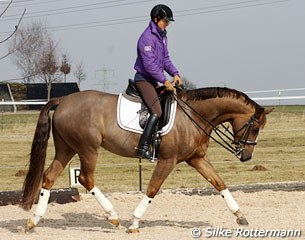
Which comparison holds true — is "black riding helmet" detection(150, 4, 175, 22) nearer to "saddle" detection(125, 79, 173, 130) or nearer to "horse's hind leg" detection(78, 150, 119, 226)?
"saddle" detection(125, 79, 173, 130)

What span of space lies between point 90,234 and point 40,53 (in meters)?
27.9

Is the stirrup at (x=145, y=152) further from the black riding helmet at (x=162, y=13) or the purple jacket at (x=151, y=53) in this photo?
the black riding helmet at (x=162, y=13)

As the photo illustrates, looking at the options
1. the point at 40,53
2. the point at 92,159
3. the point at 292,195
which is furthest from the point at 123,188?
the point at 40,53

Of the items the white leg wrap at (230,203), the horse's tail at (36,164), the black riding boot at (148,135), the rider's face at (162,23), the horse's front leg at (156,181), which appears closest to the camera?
the black riding boot at (148,135)

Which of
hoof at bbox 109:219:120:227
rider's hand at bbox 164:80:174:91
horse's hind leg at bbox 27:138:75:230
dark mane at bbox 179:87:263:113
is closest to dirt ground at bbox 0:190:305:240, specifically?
hoof at bbox 109:219:120:227

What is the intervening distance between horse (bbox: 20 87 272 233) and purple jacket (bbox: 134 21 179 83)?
16.9 inches

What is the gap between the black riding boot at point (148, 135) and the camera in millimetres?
6551

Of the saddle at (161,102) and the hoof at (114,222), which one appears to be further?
the hoof at (114,222)

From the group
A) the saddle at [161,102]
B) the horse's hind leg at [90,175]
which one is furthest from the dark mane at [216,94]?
the horse's hind leg at [90,175]

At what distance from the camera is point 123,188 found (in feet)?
35.6

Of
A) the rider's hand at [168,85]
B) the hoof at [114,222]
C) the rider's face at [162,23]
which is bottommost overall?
the hoof at [114,222]

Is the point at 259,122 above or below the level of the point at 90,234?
above

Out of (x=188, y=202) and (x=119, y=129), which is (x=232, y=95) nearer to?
(x=119, y=129)

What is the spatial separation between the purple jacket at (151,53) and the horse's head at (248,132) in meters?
1.02
